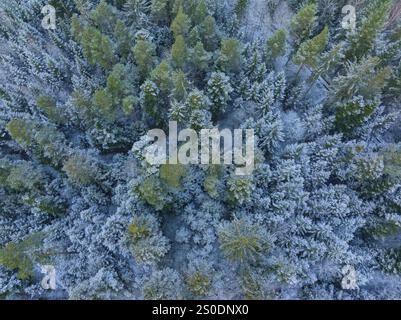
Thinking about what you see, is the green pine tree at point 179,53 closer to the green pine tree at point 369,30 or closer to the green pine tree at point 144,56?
the green pine tree at point 144,56

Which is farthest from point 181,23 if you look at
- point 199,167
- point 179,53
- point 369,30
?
point 369,30

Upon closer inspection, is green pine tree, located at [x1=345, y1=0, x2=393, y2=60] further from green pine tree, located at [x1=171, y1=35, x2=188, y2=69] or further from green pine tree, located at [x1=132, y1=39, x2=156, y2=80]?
green pine tree, located at [x1=132, y1=39, x2=156, y2=80]

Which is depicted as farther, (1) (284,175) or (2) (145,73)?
(2) (145,73)

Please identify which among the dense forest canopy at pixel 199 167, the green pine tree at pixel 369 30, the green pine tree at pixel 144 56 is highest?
the green pine tree at pixel 369 30

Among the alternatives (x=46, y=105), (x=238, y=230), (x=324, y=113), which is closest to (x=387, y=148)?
(x=324, y=113)

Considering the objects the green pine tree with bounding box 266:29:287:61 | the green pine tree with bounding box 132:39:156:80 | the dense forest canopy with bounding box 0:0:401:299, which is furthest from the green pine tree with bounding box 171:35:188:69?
the green pine tree with bounding box 266:29:287:61

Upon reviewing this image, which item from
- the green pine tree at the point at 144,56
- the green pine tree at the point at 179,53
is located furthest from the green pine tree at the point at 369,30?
the green pine tree at the point at 144,56

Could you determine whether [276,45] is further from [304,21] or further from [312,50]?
[304,21]

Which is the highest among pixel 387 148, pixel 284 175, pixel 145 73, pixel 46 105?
pixel 145 73

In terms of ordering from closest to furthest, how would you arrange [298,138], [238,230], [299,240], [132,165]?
[238,230], [299,240], [132,165], [298,138]

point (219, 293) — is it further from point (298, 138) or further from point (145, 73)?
point (145, 73)

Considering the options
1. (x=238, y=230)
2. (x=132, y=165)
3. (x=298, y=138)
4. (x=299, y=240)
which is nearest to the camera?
(x=238, y=230)
